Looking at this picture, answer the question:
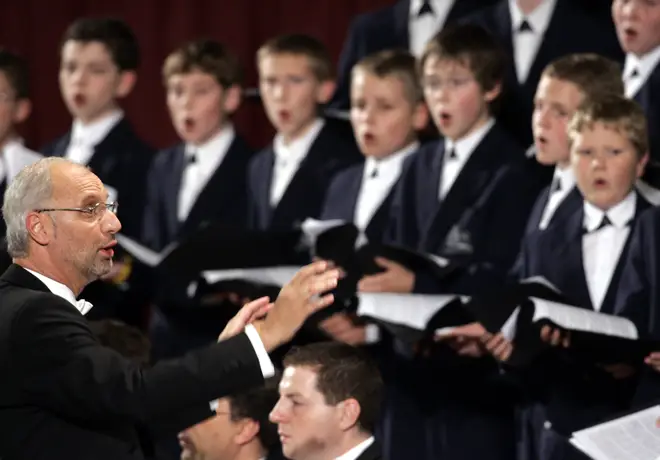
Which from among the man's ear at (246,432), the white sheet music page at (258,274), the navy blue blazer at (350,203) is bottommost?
the man's ear at (246,432)

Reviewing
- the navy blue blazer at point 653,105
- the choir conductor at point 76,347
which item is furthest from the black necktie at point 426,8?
the choir conductor at point 76,347

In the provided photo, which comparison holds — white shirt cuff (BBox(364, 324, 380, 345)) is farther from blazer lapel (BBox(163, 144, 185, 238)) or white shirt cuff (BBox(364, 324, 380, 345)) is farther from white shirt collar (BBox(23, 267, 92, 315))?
white shirt collar (BBox(23, 267, 92, 315))

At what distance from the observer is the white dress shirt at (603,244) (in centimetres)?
387

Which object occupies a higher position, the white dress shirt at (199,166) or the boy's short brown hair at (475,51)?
the boy's short brown hair at (475,51)

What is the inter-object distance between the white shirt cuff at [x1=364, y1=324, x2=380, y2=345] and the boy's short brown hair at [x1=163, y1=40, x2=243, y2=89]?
4.13ft

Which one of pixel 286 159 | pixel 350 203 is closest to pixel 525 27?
pixel 350 203

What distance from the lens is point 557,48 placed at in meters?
4.59

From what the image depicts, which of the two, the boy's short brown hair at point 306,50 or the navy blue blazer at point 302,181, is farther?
the boy's short brown hair at point 306,50

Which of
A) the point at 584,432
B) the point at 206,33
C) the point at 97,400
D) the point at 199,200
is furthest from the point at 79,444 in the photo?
the point at 206,33

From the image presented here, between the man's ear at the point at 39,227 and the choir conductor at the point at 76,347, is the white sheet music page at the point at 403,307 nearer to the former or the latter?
the choir conductor at the point at 76,347

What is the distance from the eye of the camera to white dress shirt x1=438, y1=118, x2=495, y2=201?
4.35 metres

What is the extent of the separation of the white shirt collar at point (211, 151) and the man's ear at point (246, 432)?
4.86 feet

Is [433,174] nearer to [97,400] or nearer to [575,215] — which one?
[575,215]

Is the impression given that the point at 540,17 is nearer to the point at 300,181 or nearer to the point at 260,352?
the point at 300,181
